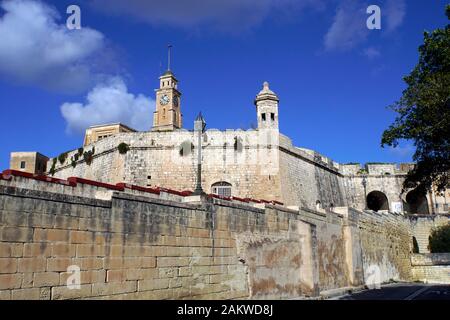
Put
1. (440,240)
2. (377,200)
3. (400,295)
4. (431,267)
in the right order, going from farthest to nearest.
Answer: (377,200) → (440,240) → (431,267) → (400,295)

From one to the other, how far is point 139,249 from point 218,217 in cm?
328

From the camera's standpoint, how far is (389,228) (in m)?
30.5

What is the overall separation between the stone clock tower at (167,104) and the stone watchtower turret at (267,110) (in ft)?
99.6

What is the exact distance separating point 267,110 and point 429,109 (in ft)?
39.7

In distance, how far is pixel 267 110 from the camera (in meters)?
30.8

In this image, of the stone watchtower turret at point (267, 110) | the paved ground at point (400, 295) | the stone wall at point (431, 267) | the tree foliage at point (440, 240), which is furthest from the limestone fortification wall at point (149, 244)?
the tree foliage at point (440, 240)

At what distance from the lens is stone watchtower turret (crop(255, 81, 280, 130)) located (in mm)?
30828

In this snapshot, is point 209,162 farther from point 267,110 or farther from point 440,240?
point 440,240

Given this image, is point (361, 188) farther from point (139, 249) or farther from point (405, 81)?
point (139, 249)

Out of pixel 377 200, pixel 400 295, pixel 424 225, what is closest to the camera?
pixel 400 295

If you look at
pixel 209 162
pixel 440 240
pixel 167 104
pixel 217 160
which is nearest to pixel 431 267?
pixel 440 240

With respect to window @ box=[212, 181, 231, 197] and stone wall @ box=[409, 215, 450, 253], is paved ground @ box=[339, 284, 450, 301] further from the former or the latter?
stone wall @ box=[409, 215, 450, 253]

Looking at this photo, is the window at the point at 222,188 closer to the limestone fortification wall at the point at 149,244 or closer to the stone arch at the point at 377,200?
the limestone fortification wall at the point at 149,244
